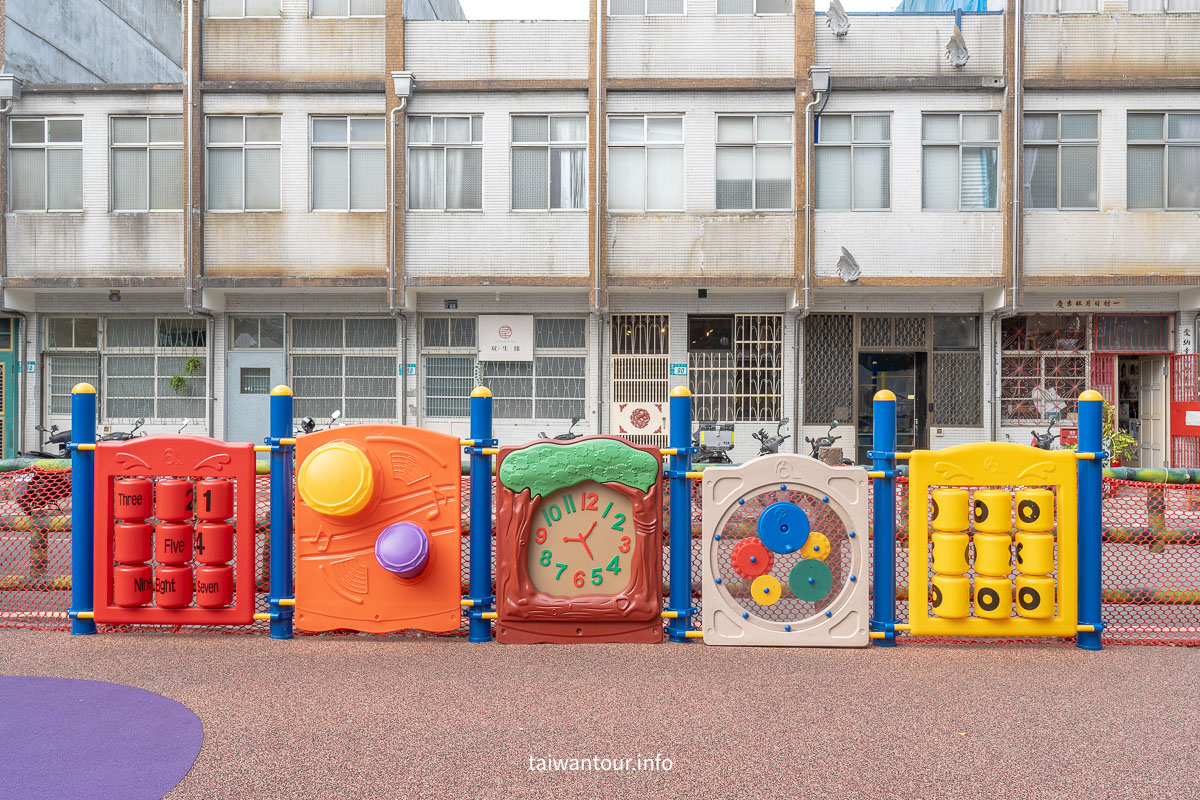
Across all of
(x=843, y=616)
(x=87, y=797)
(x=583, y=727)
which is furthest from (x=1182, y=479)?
(x=87, y=797)

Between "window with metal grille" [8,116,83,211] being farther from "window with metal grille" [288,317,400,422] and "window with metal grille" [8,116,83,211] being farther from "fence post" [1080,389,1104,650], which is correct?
"fence post" [1080,389,1104,650]

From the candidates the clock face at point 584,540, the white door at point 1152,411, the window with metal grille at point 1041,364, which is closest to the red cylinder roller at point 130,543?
the clock face at point 584,540

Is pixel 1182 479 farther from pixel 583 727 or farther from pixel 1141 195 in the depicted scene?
pixel 1141 195

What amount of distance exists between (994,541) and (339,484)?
4.36 metres

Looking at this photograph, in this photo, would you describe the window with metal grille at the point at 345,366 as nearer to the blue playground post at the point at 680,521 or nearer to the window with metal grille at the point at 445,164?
the window with metal grille at the point at 445,164

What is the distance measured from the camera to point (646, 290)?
16.5 meters

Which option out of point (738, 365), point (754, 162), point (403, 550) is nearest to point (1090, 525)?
point (403, 550)

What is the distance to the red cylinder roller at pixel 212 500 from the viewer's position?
5406 mm

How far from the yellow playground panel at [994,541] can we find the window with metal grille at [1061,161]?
13160 millimetres

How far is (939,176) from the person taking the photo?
53.4 ft

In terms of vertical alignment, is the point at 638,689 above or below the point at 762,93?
below

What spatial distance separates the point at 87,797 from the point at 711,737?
2874 mm

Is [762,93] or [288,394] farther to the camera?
[762,93]

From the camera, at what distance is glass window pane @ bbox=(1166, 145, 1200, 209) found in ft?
52.6
